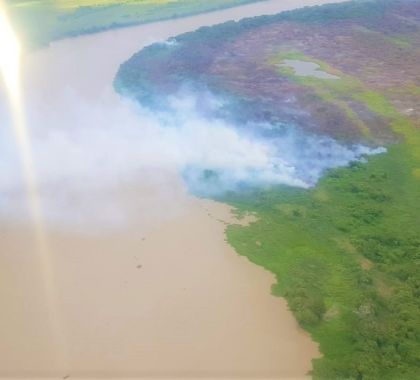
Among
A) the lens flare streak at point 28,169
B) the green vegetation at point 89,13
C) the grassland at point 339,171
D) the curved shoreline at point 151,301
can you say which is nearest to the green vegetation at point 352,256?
the grassland at point 339,171

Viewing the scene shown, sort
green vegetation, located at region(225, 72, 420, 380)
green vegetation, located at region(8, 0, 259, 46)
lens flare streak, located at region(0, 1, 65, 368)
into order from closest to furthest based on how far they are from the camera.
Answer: green vegetation, located at region(225, 72, 420, 380) → lens flare streak, located at region(0, 1, 65, 368) → green vegetation, located at region(8, 0, 259, 46)

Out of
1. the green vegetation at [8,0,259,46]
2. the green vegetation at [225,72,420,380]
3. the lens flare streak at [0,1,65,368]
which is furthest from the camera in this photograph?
the green vegetation at [8,0,259,46]

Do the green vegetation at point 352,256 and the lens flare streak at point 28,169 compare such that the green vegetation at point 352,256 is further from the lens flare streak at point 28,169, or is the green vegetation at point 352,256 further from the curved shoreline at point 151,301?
the lens flare streak at point 28,169

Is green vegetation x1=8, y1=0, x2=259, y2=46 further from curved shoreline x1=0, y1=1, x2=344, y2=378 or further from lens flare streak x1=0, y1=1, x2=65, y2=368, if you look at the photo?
curved shoreline x1=0, y1=1, x2=344, y2=378

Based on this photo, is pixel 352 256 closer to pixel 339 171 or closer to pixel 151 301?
pixel 339 171

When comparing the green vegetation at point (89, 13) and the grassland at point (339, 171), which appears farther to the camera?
the green vegetation at point (89, 13)

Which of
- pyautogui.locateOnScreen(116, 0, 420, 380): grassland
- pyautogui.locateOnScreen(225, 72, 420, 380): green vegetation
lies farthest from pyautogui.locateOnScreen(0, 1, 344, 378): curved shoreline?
pyautogui.locateOnScreen(116, 0, 420, 380): grassland

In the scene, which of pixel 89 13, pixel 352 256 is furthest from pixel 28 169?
pixel 89 13

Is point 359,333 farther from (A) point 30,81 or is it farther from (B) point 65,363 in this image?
(A) point 30,81

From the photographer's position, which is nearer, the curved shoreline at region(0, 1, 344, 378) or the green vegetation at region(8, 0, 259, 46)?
the curved shoreline at region(0, 1, 344, 378)
